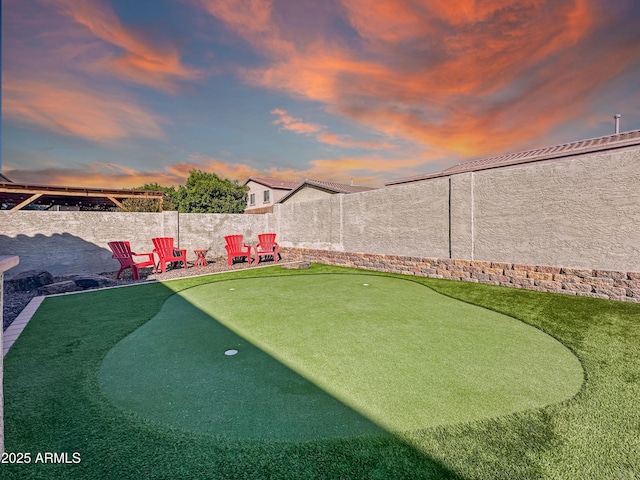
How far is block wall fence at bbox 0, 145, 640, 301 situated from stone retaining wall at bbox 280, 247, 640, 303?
18 millimetres

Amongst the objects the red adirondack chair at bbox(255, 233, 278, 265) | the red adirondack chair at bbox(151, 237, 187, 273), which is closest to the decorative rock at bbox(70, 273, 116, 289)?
the red adirondack chair at bbox(151, 237, 187, 273)

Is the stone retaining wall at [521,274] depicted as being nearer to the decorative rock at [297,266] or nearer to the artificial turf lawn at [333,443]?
the decorative rock at [297,266]

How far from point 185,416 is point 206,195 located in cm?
2246

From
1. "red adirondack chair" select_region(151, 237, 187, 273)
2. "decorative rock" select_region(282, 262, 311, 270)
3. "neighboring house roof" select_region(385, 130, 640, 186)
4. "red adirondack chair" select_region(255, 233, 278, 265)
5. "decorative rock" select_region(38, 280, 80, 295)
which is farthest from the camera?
"red adirondack chair" select_region(255, 233, 278, 265)

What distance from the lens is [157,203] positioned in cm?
1341

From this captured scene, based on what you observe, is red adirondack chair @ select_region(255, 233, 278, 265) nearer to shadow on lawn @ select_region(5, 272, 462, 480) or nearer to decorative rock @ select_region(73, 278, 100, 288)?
decorative rock @ select_region(73, 278, 100, 288)

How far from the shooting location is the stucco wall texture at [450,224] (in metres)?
4.39

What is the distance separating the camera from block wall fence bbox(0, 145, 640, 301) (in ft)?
14.4

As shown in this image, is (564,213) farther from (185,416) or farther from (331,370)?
(185,416)

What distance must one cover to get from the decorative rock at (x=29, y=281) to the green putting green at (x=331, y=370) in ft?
14.1

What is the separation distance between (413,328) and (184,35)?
9.89 metres

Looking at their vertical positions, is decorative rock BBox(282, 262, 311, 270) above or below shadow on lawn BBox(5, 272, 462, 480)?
above

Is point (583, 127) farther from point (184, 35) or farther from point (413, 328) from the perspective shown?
point (184, 35)

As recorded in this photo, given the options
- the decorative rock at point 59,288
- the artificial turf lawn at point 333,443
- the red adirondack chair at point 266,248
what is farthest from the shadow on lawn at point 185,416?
the red adirondack chair at point 266,248
